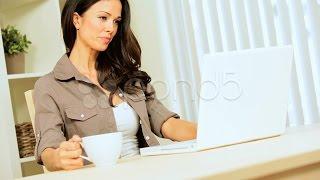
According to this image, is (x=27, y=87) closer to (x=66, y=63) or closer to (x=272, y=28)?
(x=66, y=63)

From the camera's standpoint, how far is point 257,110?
131 centimetres

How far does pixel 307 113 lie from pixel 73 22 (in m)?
1.20

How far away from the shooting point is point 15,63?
2592mm

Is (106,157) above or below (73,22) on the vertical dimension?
below

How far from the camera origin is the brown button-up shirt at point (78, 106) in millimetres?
1790

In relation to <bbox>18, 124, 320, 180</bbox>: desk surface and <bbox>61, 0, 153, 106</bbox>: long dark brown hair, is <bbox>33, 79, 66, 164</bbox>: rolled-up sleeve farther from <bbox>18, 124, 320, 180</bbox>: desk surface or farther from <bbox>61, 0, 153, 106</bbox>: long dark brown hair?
<bbox>18, 124, 320, 180</bbox>: desk surface

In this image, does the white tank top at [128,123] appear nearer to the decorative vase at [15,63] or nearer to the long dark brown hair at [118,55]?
the long dark brown hair at [118,55]

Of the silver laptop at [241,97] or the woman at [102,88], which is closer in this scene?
the silver laptop at [241,97]

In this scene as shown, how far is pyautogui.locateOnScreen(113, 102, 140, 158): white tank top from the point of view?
6.26 ft

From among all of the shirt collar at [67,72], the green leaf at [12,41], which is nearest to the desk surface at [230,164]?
the shirt collar at [67,72]

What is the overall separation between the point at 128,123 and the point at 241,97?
0.74 meters

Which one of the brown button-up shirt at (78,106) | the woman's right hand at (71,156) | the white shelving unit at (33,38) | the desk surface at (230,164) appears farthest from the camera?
the white shelving unit at (33,38)

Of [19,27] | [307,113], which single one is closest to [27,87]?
[19,27]

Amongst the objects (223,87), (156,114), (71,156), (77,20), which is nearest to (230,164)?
(223,87)
